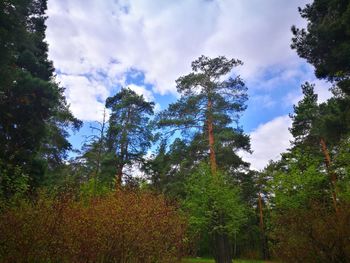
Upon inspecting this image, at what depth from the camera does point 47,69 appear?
51.4 feet

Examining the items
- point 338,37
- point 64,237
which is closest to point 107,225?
point 64,237

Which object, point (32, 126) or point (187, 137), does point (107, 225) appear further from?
point (187, 137)

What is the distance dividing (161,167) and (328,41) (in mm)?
15018

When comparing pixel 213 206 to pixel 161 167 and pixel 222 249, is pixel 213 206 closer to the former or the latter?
pixel 222 249

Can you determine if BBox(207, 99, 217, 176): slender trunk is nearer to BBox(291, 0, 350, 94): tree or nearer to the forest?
the forest

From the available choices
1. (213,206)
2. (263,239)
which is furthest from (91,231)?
(263,239)

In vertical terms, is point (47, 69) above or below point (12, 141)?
above

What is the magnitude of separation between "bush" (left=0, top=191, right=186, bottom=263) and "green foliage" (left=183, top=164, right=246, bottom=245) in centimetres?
960

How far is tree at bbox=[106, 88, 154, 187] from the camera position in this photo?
82.2 feet

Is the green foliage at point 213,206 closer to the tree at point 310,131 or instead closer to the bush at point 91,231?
the tree at point 310,131

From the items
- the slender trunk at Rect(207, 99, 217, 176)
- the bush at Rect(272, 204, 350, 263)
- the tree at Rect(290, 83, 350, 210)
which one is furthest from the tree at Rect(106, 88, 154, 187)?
the bush at Rect(272, 204, 350, 263)

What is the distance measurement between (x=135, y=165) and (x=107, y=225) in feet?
61.7

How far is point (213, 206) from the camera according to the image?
1795cm

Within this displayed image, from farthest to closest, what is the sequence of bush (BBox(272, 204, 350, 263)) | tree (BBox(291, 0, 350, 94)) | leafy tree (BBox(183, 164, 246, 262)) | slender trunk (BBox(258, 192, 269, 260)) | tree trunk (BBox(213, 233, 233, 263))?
slender trunk (BBox(258, 192, 269, 260)), leafy tree (BBox(183, 164, 246, 262)), tree trunk (BBox(213, 233, 233, 263)), tree (BBox(291, 0, 350, 94)), bush (BBox(272, 204, 350, 263))
